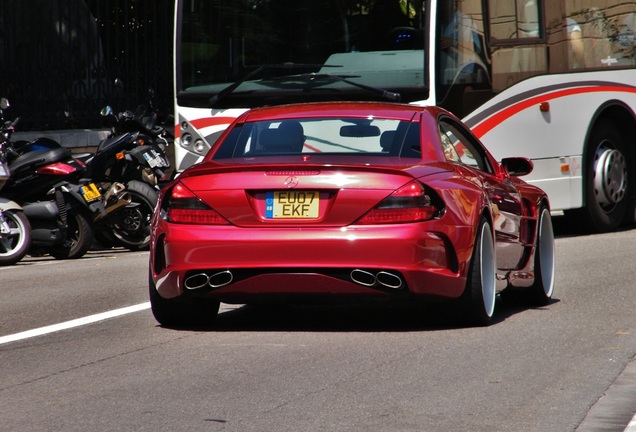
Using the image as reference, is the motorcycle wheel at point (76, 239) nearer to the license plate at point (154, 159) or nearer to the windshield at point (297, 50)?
the license plate at point (154, 159)

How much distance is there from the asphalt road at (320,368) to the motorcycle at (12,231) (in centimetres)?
335

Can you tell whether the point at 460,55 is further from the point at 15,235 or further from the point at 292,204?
the point at 292,204

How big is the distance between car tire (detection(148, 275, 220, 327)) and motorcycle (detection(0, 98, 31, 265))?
5415 mm

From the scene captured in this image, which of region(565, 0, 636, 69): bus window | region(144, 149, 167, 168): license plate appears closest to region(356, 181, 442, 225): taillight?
region(144, 149, 167, 168): license plate

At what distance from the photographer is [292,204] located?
7.85m

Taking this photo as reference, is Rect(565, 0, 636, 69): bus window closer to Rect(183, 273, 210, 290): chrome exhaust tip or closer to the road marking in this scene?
the road marking

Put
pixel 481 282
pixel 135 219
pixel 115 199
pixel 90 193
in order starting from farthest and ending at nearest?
pixel 135 219, pixel 115 199, pixel 90 193, pixel 481 282

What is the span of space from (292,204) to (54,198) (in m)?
7.11

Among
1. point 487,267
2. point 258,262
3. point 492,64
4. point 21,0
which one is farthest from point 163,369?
point 21,0

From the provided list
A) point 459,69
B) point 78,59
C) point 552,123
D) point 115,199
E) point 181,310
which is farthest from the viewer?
point 78,59

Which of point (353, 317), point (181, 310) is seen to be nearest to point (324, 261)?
point (181, 310)

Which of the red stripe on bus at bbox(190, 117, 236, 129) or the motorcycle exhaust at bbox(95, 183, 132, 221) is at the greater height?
the red stripe on bus at bbox(190, 117, 236, 129)

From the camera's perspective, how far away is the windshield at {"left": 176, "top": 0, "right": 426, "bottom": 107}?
44.7 feet

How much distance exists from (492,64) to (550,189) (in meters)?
1.57
